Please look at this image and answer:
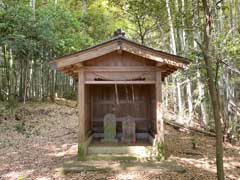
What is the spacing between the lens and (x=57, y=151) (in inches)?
Result: 261

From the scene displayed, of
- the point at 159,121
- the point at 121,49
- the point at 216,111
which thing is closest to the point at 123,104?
the point at 159,121

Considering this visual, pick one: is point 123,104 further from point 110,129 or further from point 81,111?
point 81,111

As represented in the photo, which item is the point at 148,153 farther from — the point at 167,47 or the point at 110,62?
the point at 167,47

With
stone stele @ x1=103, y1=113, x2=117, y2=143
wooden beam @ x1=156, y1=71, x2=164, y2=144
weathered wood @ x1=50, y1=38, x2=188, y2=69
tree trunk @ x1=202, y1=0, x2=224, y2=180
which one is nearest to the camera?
tree trunk @ x1=202, y1=0, x2=224, y2=180

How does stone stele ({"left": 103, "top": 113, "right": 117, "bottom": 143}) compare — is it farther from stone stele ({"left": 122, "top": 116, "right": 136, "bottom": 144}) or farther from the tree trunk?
the tree trunk

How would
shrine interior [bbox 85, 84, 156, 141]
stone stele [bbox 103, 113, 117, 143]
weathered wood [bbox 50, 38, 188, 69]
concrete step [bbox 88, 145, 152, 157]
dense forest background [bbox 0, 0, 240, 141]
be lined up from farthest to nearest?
dense forest background [bbox 0, 0, 240, 141]
shrine interior [bbox 85, 84, 156, 141]
stone stele [bbox 103, 113, 117, 143]
concrete step [bbox 88, 145, 152, 157]
weathered wood [bbox 50, 38, 188, 69]

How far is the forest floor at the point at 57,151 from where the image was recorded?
4680mm

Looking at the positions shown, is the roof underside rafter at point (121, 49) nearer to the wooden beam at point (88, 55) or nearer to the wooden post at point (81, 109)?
the wooden beam at point (88, 55)

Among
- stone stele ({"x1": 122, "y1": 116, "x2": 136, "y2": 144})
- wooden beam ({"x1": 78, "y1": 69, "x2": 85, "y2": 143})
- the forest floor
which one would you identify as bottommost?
the forest floor

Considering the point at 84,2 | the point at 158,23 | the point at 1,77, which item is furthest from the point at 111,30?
the point at 1,77

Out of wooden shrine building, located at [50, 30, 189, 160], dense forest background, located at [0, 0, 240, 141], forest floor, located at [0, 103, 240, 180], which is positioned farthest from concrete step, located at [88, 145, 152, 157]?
dense forest background, located at [0, 0, 240, 141]

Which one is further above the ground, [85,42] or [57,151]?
[85,42]

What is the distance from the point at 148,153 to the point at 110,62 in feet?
7.55

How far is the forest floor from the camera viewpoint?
184 inches
